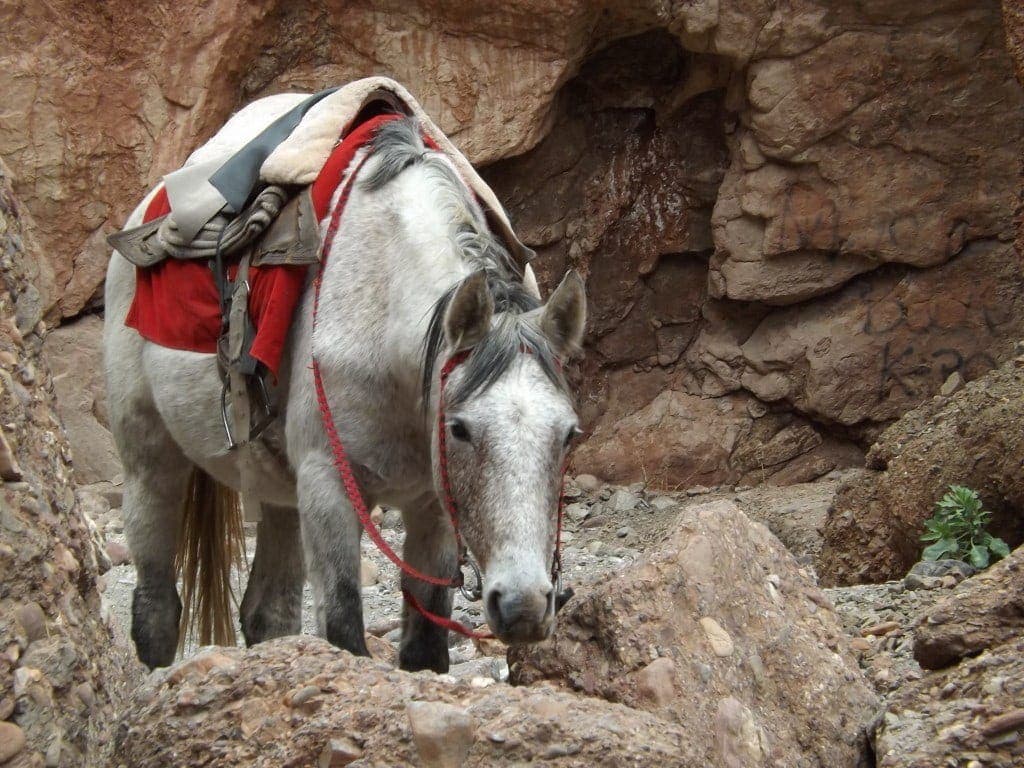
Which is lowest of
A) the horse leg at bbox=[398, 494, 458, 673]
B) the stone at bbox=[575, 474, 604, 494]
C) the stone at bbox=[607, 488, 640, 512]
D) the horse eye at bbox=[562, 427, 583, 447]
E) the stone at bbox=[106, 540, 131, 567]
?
the stone at bbox=[575, 474, 604, 494]

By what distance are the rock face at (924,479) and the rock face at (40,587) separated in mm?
3405

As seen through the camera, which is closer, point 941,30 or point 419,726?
point 419,726

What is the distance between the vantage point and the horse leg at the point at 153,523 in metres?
4.05

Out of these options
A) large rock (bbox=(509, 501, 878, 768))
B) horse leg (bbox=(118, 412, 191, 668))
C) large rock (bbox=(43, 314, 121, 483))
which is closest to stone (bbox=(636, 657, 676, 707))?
large rock (bbox=(509, 501, 878, 768))

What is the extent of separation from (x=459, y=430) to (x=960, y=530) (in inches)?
108

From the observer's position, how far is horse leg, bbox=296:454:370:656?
3.13 meters

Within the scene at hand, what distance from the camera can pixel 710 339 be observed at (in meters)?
8.98

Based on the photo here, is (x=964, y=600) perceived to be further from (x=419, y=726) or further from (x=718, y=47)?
(x=718, y=47)

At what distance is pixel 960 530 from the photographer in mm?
4586

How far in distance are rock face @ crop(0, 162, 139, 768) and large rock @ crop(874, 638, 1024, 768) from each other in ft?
5.33

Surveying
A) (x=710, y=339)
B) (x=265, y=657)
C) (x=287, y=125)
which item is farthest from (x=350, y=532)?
(x=710, y=339)

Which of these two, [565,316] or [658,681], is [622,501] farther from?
[658,681]

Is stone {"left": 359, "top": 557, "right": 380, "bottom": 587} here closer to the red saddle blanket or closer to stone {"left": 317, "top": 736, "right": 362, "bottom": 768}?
the red saddle blanket

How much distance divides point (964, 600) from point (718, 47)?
235 inches
